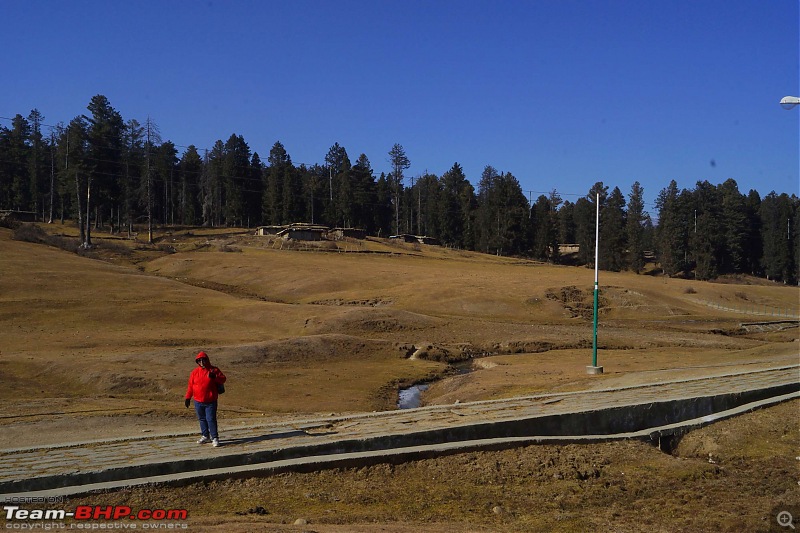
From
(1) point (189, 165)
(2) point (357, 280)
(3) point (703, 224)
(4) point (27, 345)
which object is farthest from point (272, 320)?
(1) point (189, 165)

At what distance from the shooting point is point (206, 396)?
12141 mm

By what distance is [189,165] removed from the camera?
135 metres

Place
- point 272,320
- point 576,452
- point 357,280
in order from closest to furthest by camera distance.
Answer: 1. point 576,452
2. point 272,320
3. point 357,280

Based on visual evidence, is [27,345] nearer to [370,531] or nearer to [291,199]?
[370,531]

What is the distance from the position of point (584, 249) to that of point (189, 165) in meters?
73.6

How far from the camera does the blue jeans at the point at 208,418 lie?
38.4 feet

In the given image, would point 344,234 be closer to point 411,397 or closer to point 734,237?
point 734,237

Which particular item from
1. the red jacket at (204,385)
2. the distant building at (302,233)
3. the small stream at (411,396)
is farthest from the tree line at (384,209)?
the red jacket at (204,385)

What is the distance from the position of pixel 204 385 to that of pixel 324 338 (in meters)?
20.3

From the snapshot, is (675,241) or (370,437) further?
(675,241)

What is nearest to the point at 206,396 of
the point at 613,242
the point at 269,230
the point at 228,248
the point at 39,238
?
the point at 39,238

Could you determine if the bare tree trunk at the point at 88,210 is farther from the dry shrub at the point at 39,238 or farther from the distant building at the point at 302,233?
the distant building at the point at 302,233

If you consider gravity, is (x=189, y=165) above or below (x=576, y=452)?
above

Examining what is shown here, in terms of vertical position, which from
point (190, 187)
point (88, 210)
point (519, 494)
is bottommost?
point (519, 494)
